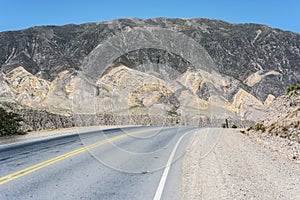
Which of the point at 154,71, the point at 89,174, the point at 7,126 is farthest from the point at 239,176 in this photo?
the point at 7,126

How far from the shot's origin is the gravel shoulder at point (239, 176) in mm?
7438

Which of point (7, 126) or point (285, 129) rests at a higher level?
point (285, 129)

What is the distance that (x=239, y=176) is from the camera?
919 centimetres

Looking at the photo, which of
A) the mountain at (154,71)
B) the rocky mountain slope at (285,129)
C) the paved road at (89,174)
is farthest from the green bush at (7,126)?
the mountain at (154,71)

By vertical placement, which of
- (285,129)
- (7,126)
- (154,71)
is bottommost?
(7,126)

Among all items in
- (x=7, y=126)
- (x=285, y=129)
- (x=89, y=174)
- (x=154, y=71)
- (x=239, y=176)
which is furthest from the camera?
(x=154, y=71)

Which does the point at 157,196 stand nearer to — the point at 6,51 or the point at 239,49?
the point at 6,51

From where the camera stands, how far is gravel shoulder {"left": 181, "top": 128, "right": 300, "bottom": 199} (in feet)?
24.4

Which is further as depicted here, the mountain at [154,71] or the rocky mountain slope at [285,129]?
the mountain at [154,71]

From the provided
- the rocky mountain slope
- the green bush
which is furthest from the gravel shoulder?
the green bush

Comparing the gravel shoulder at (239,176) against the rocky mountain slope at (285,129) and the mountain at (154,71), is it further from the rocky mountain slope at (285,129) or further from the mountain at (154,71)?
the mountain at (154,71)

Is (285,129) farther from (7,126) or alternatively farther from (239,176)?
(7,126)

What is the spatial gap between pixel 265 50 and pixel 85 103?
9931cm

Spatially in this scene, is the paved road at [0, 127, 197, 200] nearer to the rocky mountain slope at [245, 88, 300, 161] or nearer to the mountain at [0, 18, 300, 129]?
the rocky mountain slope at [245, 88, 300, 161]
